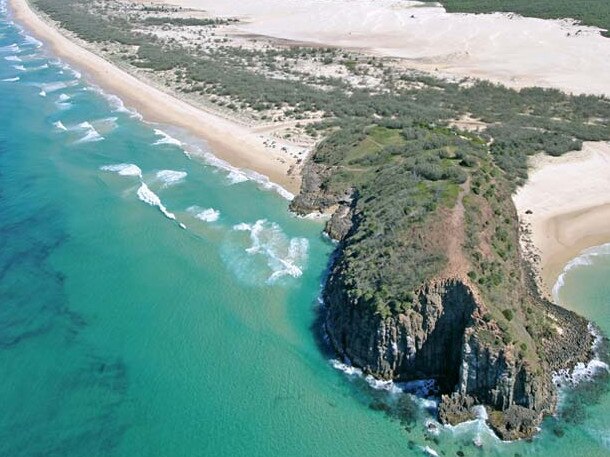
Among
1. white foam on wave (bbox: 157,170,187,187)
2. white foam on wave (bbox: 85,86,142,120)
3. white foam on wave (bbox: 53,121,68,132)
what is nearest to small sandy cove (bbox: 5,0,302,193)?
white foam on wave (bbox: 85,86,142,120)

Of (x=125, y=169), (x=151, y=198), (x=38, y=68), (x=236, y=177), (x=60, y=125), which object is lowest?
(x=38, y=68)

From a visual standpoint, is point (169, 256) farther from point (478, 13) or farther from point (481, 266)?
point (478, 13)

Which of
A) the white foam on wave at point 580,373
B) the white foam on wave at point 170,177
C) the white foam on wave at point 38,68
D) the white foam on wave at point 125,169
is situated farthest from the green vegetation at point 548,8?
the white foam on wave at point 580,373

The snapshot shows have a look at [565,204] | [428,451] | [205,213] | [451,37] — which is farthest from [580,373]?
[451,37]

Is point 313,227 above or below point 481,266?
below

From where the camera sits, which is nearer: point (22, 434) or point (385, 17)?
point (22, 434)

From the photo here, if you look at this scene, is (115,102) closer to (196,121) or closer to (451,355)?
(196,121)

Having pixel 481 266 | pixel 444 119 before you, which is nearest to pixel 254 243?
pixel 481 266
